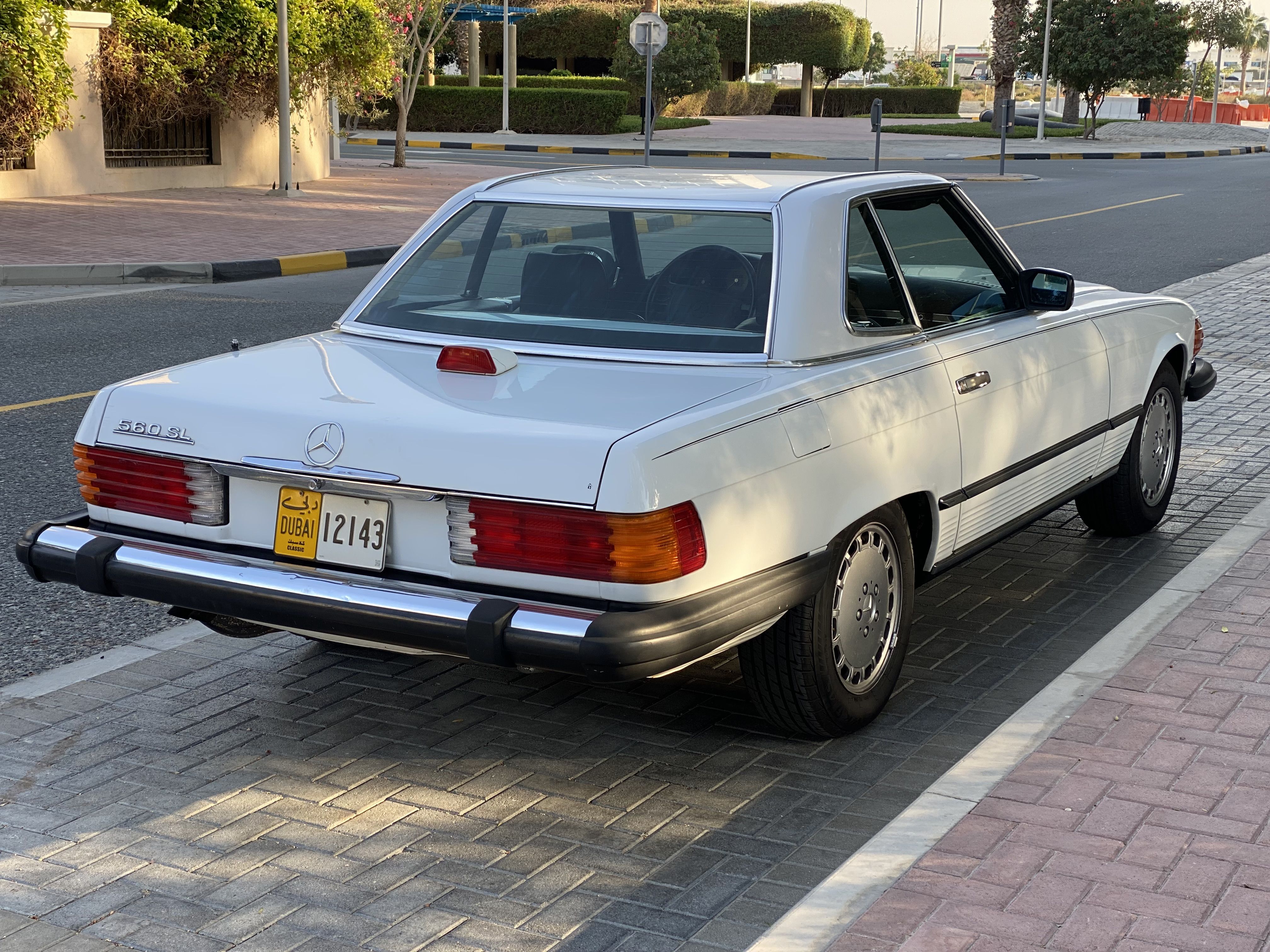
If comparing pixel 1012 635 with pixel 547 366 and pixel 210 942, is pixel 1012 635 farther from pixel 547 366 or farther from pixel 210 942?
pixel 210 942

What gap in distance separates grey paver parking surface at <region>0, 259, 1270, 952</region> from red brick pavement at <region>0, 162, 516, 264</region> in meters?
11.4

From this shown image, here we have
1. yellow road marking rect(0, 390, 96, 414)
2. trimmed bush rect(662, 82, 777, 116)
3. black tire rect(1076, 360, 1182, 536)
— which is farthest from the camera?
trimmed bush rect(662, 82, 777, 116)

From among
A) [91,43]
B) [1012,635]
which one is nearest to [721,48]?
[91,43]

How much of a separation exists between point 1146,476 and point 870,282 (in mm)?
2227

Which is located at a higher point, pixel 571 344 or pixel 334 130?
pixel 334 130

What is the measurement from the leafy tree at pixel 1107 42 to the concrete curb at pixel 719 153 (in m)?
5.78

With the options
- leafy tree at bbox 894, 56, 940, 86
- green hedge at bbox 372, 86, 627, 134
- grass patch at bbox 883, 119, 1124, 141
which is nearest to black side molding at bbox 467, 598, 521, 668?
green hedge at bbox 372, 86, 627, 134

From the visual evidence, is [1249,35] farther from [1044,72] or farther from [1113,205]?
[1113,205]

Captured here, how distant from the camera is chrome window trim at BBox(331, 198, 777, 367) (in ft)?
13.3

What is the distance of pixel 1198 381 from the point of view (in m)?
6.33

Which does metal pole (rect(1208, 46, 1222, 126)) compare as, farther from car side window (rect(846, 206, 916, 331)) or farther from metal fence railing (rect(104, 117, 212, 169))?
car side window (rect(846, 206, 916, 331))

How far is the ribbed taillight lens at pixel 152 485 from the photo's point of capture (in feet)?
12.5

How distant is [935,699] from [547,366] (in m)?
1.54

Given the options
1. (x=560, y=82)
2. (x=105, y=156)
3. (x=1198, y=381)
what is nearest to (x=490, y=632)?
(x=1198, y=381)
